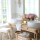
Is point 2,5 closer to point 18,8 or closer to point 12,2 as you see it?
point 12,2

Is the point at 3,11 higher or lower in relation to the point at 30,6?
lower

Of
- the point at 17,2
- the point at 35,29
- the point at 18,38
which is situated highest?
the point at 17,2

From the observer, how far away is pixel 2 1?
3588 mm

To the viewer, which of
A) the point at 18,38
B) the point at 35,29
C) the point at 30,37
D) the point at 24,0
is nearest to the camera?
the point at 35,29

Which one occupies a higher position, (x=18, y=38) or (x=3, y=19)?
(x=3, y=19)

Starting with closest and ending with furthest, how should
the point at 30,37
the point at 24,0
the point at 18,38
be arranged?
the point at 30,37 < the point at 18,38 < the point at 24,0

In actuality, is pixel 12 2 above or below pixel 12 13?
above

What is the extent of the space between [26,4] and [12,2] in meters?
0.59

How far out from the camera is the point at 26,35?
2295 mm

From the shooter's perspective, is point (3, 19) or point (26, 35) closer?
point (26, 35)

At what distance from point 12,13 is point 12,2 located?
17.9 inches

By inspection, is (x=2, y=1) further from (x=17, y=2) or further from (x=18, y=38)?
(x=18, y=38)

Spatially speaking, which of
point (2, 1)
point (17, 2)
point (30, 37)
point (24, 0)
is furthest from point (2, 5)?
point (30, 37)

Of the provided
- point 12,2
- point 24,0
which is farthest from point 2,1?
point 24,0
